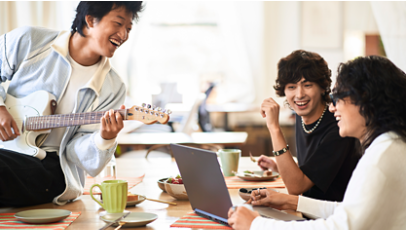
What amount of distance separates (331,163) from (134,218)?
2.59ft

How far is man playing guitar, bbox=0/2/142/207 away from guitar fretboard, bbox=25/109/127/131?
0.05 metres

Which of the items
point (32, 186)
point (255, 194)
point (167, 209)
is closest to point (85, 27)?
point (32, 186)

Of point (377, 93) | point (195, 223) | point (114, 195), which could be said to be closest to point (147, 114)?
point (114, 195)

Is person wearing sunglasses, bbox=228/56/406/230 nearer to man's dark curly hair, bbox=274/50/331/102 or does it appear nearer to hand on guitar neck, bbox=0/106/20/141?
man's dark curly hair, bbox=274/50/331/102

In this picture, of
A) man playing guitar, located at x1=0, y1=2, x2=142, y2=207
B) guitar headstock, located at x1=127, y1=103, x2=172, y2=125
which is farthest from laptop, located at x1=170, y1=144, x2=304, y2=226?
man playing guitar, located at x1=0, y1=2, x2=142, y2=207

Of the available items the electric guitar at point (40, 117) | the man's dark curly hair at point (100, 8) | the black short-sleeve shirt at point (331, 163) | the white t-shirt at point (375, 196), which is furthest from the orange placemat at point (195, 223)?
the man's dark curly hair at point (100, 8)

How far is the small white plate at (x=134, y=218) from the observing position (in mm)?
1037

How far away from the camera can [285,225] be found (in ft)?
2.99

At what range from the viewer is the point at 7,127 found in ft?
4.87

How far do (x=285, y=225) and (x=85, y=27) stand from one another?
132 cm

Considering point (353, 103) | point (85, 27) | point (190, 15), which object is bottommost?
point (353, 103)

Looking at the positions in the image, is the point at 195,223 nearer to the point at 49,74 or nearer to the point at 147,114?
the point at 147,114

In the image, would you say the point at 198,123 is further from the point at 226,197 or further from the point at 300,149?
the point at 226,197

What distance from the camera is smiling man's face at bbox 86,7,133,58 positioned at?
1.73 meters
